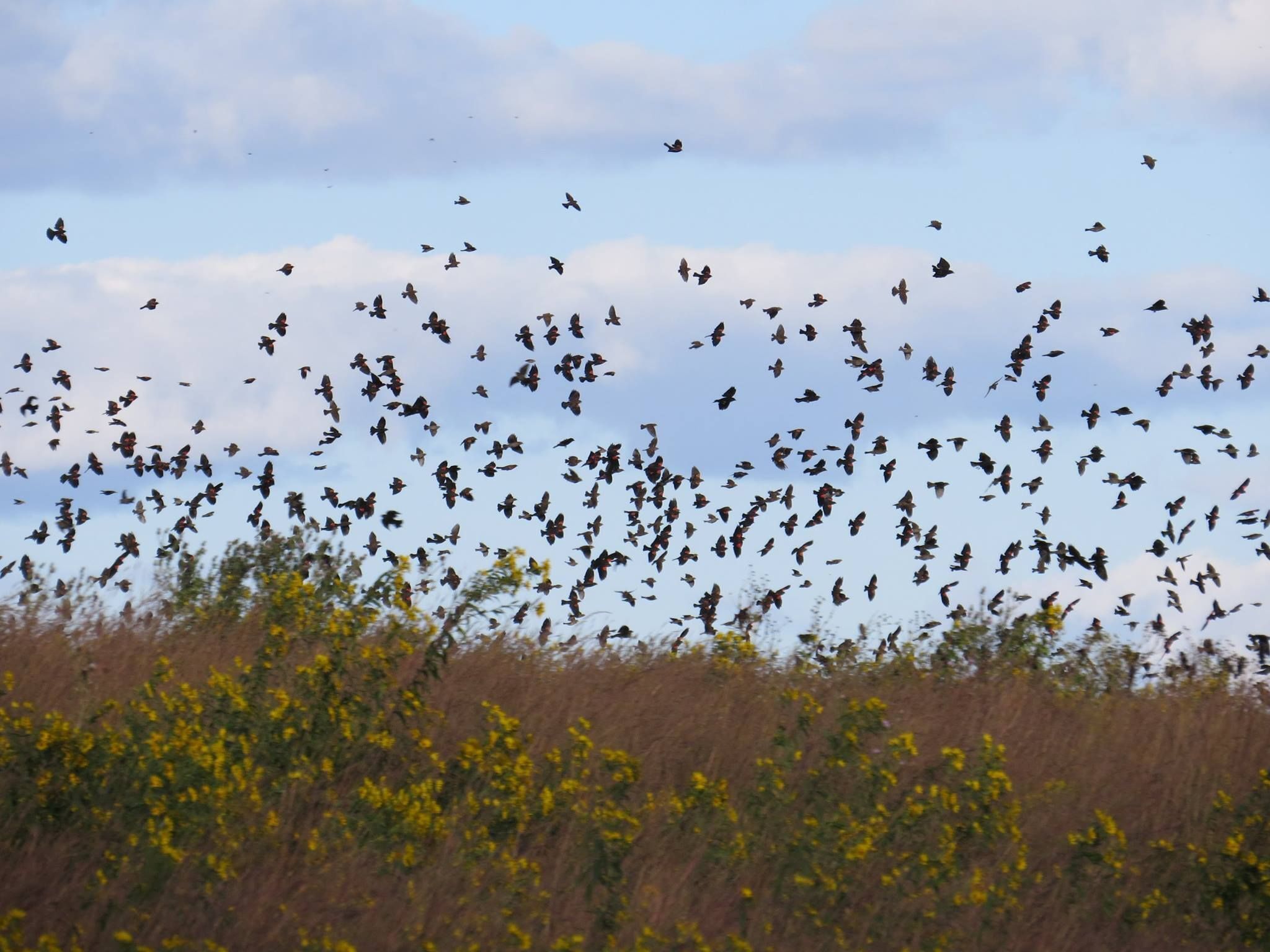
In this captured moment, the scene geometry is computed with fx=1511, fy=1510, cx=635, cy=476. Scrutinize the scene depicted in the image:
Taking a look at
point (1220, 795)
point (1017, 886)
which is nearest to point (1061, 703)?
point (1220, 795)

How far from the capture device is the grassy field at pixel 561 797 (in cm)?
679

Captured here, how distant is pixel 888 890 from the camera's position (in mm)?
7859

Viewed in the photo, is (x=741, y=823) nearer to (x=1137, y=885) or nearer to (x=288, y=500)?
(x=1137, y=885)

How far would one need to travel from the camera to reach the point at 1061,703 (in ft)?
38.0

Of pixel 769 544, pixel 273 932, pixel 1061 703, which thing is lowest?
pixel 273 932

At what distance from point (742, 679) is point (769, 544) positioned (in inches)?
130

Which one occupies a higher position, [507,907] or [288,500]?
[288,500]

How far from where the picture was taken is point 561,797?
A: 8.27 m

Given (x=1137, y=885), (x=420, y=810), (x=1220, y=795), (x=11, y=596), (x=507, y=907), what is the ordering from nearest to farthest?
Result: (x=507, y=907)
(x=420, y=810)
(x=1137, y=885)
(x=1220, y=795)
(x=11, y=596)

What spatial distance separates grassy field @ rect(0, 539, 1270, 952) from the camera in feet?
22.3

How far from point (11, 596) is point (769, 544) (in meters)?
6.72

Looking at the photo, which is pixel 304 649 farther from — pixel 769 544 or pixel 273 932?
pixel 769 544

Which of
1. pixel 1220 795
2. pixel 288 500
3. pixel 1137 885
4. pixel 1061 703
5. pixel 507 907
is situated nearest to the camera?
pixel 507 907

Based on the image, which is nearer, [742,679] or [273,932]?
[273,932]
